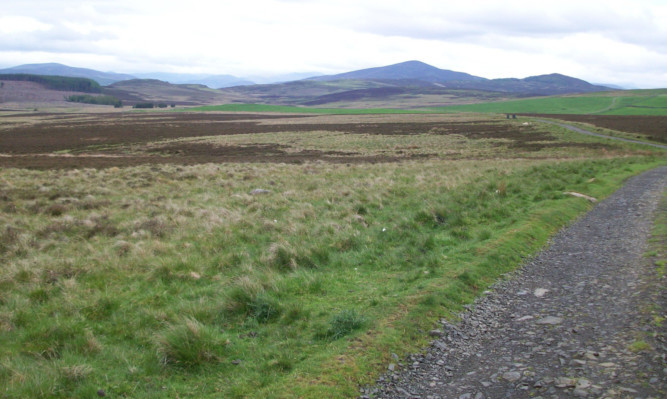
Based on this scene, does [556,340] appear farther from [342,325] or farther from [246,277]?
[246,277]

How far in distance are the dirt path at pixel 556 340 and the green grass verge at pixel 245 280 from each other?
466 millimetres

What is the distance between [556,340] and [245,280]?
16.3 ft

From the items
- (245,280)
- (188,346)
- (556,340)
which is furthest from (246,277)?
(556,340)

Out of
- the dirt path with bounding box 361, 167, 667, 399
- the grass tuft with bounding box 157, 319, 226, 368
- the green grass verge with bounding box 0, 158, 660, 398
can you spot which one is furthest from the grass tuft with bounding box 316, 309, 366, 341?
the grass tuft with bounding box 157, 319, 226, 368

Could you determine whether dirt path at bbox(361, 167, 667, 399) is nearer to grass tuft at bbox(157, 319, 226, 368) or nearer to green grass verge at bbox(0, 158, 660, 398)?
green grass verge at bbox(0, 158, 660, 398)

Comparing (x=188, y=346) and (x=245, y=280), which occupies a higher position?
(x=245, y=280)

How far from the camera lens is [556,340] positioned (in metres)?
5.93

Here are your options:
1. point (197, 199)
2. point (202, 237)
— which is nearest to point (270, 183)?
point (197, 199)

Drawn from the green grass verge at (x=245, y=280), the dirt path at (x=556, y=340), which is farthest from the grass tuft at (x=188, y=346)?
the dirt path at (x=556, y=340)

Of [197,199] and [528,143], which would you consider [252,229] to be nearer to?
[197,199]

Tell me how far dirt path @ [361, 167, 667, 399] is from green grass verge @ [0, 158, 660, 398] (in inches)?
18.4

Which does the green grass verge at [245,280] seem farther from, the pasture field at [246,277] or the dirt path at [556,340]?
the dirt path at [556,340]

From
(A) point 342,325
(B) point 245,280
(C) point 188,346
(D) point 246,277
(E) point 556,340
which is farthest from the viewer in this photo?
(D) point 246,277

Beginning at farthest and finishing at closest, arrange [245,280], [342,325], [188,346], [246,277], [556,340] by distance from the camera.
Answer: [246,277]
[245,280]
[342,325]
[556,340]
[188,346]
